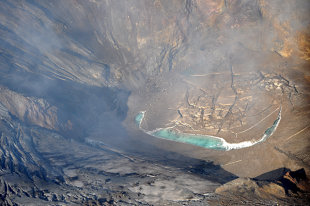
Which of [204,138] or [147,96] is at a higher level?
[147,96]

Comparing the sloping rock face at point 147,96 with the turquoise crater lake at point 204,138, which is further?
the turquoise crater lake at point 204,138

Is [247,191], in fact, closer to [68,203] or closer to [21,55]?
[68,203]

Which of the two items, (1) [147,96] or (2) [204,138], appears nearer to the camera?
(2) [204,138]

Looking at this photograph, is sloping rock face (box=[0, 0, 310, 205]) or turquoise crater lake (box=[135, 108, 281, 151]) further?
turquoise crater lake (box=[135, 108, 281, 151])

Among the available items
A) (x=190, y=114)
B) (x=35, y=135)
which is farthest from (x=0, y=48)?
(x=190, y=114)
